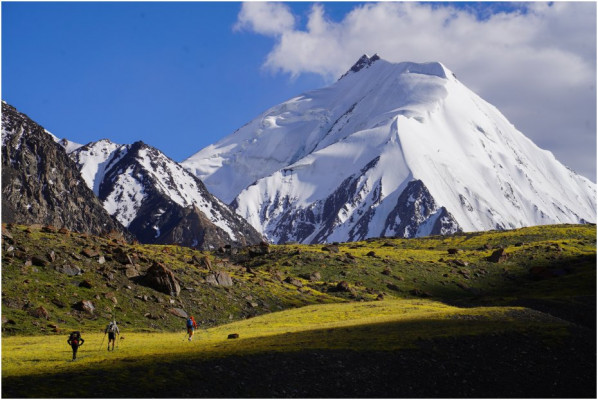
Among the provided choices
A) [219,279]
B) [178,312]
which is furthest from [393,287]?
[178,312]

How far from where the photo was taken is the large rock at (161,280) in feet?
356

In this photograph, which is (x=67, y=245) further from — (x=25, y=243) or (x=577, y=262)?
(x=577, y=262)

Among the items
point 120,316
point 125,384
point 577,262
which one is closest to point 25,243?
point 120,316

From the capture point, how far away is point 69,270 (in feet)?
340

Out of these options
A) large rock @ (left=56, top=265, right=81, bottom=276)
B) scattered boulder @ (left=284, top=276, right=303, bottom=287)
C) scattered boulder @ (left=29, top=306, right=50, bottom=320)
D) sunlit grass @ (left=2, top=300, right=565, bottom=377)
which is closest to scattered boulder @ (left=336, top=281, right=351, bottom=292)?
scattered boulder @ (left=284, top=276, right=303, bottom=287)

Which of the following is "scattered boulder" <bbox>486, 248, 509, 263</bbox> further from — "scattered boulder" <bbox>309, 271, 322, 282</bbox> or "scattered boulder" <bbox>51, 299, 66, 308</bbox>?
"scattered boulder" <bbox>51, 299, 66, 308</bbox>

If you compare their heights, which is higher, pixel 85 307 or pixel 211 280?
pixel 211 280

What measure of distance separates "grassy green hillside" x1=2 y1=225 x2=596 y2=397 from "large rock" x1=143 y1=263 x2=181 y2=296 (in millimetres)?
1702

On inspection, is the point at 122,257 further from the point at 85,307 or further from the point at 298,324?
the point at 298,324

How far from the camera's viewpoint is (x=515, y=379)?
59500mm

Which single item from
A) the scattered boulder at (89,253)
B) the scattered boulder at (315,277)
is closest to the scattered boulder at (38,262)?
the scattered boulder at (89,253)

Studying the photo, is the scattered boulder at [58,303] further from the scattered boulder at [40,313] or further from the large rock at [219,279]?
the large rock at [219,279]

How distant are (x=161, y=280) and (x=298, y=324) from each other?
25.4 m

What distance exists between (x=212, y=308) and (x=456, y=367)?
55.3 meters
